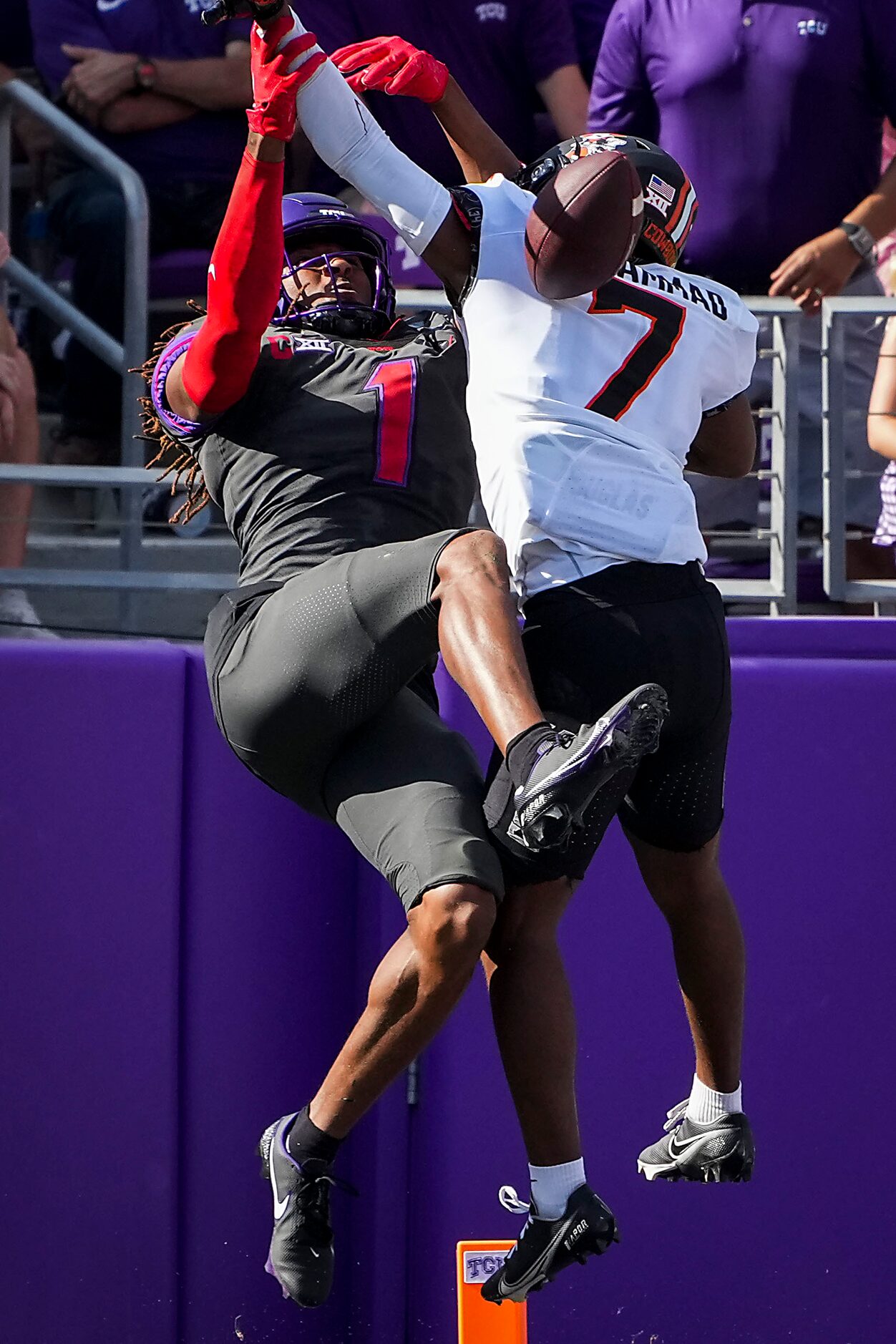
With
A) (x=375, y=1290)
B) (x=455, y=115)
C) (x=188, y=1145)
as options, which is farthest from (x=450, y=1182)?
(x=455, y=115)

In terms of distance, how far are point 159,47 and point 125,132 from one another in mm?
328

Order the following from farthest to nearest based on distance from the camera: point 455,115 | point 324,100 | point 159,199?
point 159,199, point 455,115, point 324,100

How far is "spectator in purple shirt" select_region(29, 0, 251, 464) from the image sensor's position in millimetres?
5336

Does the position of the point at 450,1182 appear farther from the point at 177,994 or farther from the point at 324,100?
the point at 324,100

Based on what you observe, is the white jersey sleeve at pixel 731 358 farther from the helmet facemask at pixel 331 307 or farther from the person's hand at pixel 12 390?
the person's hand at pixel 12 390

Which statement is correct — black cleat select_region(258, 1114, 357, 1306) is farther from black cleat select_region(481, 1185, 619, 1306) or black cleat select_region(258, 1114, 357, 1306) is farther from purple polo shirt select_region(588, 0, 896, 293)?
purple polo shirt select_region(588, 0, 896, 293)

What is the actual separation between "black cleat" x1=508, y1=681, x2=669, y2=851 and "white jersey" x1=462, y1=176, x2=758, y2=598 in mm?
421

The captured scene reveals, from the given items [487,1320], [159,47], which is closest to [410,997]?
[487,1320]

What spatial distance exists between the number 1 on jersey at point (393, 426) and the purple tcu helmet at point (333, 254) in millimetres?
220

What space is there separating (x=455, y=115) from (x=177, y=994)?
2023mm

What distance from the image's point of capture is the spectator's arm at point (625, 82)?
5156 millimetres

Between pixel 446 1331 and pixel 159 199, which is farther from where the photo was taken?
pixel 159 199

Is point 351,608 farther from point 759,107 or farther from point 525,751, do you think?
point 759,107

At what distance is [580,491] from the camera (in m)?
2.96
